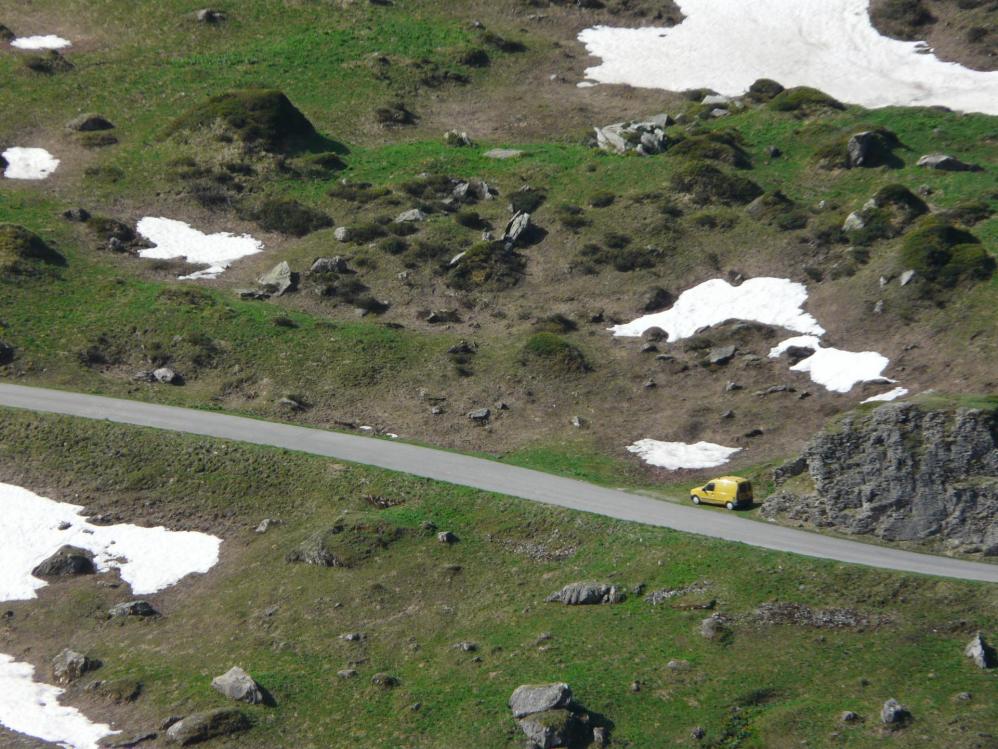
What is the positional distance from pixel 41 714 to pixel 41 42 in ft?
265

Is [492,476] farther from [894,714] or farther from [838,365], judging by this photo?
[894,714]

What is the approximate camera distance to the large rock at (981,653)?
2833cm

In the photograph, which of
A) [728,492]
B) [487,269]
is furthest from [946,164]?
[728,492]

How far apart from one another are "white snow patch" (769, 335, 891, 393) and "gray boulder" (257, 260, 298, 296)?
A: 2946 centimetres

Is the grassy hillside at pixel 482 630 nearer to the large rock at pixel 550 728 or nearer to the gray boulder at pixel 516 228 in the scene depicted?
the large rock at pixel 550 728

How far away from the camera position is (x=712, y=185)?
71.1 m

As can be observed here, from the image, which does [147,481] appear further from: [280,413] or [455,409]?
[455,409]

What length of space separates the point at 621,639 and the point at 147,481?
910 inches

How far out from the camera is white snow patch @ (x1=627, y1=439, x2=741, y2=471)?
47.8m

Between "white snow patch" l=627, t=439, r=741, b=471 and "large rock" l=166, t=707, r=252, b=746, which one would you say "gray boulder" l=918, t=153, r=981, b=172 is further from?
"large rock" l=166, t=707, r=252, b=746

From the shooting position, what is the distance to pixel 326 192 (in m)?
76.8

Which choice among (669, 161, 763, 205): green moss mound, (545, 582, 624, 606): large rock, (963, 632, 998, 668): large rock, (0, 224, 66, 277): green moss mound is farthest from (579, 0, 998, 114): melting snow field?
(545, 582, 624, 606): large rock

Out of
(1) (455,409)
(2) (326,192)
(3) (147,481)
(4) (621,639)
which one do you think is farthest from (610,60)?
(4) (621,639)

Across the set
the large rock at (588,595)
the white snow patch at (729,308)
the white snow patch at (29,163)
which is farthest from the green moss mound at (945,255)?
the white snow patch at (29,163)
